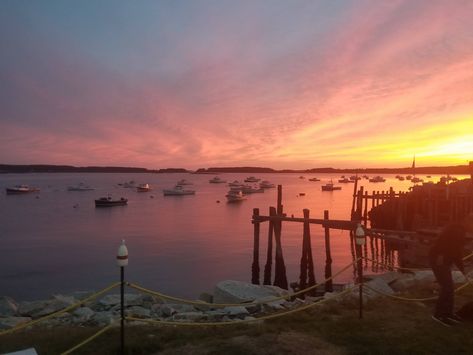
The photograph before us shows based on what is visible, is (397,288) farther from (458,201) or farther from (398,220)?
(398,220)

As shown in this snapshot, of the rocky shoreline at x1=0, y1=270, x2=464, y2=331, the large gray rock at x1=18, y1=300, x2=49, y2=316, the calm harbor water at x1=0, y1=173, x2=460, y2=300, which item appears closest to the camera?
the rocky shoreline at x1=0, y1=270, x2=464, y2=331

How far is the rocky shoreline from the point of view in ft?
36.5

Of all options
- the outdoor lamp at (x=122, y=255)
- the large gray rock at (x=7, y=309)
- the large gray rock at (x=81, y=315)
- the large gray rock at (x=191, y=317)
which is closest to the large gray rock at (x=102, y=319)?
the large gray rock at (x=81, y=315)

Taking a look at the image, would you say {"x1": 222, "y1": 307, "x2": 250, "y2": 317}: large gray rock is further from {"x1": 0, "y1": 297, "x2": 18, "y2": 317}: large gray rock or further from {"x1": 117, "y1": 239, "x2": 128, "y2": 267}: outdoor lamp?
{"x1": 0, "y1": 297, "x2": 18, "y2": 317}: large gray rock

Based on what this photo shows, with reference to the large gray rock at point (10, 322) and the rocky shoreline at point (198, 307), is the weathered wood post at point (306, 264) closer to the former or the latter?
the rocky shoreline at point (198, 307)

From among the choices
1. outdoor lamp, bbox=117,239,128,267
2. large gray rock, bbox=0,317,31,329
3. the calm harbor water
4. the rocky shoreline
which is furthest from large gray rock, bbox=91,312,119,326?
the calm harbor water

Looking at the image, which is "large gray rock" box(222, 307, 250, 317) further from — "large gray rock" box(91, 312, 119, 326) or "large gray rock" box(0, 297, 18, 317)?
"large gray rock" box(0, 297, 18, 317)

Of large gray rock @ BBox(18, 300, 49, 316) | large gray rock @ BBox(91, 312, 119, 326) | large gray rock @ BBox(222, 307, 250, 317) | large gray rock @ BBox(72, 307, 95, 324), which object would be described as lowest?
large gray rock @ BBox(18, 300, 49, 316)

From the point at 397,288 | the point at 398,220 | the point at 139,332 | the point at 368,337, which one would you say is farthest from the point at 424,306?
the point at 398,220

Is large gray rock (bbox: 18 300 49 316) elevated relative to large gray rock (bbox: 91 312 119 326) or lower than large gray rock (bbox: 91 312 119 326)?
lower

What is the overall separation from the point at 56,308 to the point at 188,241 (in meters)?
27.5

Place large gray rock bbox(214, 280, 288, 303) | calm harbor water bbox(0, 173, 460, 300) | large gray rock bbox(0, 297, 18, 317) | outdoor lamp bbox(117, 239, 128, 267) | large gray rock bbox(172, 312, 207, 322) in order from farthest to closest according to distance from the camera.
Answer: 1. calm harbor water bbox(0, 173, 460, 300)
2. large gray rock bbox(0, 297, 18, 317)
3. large gray rock bbox(214, 280, 288, 303)
4. large gray rock bbox(172, 312, 207, 322)
5. outdoor lamp bbox(117, 239, 128, 267)

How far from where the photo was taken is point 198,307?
13508mm

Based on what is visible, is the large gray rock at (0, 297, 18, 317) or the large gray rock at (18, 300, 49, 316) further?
the large gray rock at (0, 297, 18, 317)
